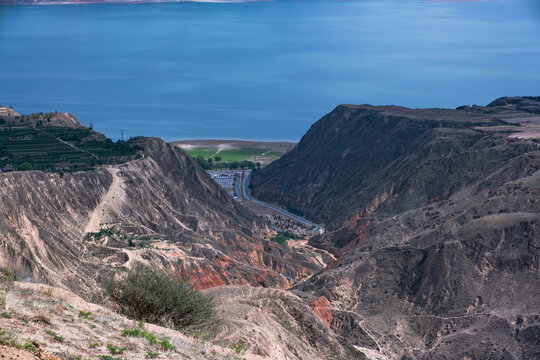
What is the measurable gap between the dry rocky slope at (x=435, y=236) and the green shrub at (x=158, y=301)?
2155 centimetres

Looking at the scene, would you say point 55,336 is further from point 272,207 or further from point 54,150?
point 272,207

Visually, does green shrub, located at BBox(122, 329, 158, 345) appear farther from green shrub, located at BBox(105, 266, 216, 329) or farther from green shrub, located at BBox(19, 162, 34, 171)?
green shrub, located at BBox(19, 162, 34, 171)

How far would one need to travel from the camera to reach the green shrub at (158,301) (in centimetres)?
3603

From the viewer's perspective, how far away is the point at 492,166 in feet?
341

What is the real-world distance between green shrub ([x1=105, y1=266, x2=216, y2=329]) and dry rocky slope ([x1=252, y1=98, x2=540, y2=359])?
2155cm

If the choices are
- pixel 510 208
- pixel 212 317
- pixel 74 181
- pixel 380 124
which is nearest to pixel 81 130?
pixel 74 181

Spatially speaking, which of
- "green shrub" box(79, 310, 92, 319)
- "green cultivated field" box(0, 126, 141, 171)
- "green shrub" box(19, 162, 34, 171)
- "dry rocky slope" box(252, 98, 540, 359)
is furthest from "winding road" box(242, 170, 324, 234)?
"green shrub" box(79, 310, 92, 319)

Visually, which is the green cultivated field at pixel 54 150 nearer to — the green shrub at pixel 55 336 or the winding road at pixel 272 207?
the winding road at pixel 272 207

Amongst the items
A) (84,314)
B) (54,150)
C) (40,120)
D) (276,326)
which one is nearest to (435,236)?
(276,326)

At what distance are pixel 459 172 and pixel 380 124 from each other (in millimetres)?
32285

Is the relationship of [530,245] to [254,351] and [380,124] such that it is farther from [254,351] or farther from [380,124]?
[380,124]

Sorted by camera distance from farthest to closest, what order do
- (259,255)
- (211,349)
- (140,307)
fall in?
1. (259,255)
2. (140,307)
3. (211,349)

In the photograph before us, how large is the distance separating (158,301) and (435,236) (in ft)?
143

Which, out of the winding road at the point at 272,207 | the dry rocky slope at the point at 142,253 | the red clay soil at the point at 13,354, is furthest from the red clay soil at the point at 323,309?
the winding road at the point at 272,207
